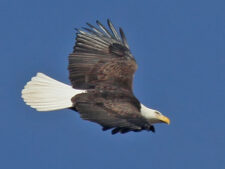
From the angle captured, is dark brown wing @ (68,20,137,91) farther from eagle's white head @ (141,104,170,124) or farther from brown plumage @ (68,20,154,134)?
eagle's white head @ (141,104,170,124)

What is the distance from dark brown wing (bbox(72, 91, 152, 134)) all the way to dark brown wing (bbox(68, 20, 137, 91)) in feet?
1.97

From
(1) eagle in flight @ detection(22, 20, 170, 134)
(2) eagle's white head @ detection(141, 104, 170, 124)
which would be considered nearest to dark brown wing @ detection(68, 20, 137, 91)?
(1) eagle in flight @ detection(22, 20, 170, 134)

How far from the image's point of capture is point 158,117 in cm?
1412

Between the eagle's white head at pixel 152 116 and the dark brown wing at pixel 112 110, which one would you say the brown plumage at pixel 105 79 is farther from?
the eagle's white head at pixel 152 116

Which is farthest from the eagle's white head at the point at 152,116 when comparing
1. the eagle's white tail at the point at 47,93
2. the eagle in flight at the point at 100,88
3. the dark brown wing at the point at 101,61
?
the eagle's white tail at the point at 47,93

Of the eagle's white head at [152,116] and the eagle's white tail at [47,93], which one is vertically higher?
the eagle's white tail at [47,93]

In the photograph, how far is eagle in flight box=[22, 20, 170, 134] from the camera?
41.7 feet

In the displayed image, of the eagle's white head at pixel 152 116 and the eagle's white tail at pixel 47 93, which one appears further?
the eagle's white head at pixel 152 116

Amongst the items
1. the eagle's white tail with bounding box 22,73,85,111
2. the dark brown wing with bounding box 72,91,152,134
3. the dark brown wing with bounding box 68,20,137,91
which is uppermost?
the dark brown wing with bounding box 68,20,137,91

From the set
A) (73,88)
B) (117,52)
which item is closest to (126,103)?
(73,88)

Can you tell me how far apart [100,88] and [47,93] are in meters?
0.92

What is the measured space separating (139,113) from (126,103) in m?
0.49

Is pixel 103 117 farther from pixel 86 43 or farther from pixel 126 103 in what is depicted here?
pixel 86 43

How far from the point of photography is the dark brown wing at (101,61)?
14531mm
